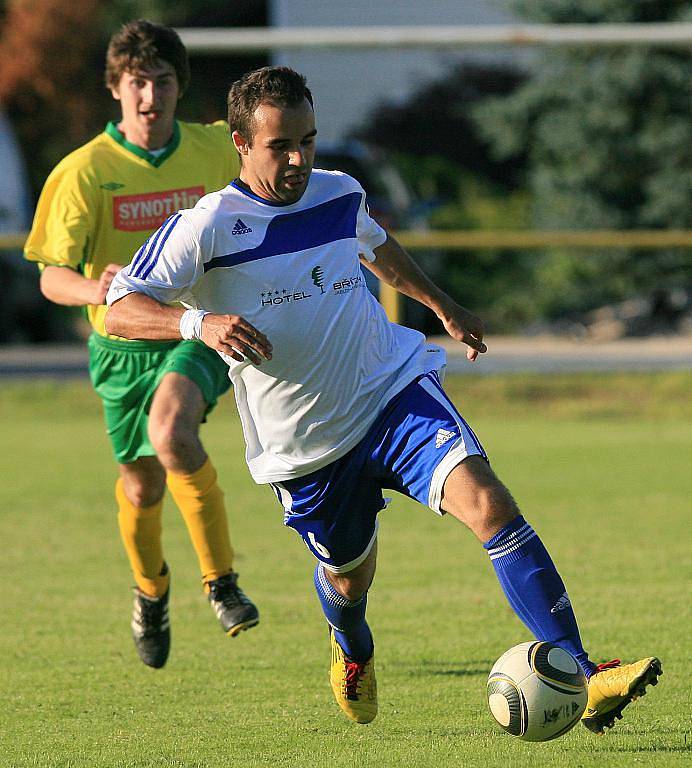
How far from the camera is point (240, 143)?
453 cm

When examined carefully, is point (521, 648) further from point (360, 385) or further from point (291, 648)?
point (291, 648)

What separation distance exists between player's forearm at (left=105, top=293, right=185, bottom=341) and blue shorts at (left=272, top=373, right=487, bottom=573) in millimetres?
659

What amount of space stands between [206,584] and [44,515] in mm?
4078

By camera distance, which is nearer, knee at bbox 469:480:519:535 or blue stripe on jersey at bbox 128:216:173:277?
knee at bbox 469:480:519:535

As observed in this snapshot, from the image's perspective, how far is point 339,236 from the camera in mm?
4590

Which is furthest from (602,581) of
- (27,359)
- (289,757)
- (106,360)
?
(27,359)

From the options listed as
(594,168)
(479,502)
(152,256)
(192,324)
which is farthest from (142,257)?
(594,168)

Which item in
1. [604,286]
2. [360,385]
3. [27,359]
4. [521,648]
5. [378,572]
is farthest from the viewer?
[604,286]

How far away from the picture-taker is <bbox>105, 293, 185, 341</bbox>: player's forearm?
14.2 ft

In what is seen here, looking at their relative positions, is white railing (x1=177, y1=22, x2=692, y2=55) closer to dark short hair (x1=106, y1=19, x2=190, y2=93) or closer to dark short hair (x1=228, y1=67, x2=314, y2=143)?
dark short hair (x1=106, y1=19, x2=190, y2=93)

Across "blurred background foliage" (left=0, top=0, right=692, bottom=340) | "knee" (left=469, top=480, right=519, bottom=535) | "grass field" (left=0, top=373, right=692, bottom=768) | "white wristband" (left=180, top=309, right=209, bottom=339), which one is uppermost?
"white wristband" (left=180, top=309, right=209, bottom=339)

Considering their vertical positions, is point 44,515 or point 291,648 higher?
point 291,648

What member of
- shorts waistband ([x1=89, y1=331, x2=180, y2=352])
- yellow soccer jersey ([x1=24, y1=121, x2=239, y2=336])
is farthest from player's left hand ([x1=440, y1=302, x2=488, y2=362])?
yellow soccer jersey ([x1=24, y1=121, x2=239, y2=336])

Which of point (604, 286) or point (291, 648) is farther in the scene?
point (604, 286)
